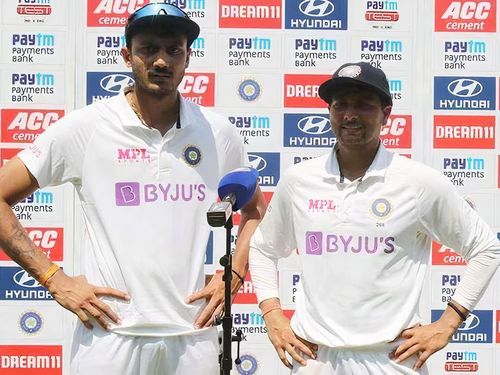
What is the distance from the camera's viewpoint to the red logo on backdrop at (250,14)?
392 cm

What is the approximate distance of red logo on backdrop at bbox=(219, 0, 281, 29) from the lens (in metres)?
3.92

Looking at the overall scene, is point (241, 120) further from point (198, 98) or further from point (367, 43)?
point (367, 43)

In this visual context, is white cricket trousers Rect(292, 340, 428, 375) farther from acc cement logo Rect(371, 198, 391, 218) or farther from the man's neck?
the man's neck

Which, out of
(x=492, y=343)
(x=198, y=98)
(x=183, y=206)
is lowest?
(x=492, y=343)

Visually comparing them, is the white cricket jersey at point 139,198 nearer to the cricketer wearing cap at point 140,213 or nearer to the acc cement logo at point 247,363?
the cricketer wearing cap at point 140,213

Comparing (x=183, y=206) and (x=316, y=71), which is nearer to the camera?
(x=183, y=206)

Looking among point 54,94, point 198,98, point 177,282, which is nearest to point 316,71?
point 198,98

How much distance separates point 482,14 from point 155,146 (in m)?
2.16

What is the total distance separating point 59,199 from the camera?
396 cm

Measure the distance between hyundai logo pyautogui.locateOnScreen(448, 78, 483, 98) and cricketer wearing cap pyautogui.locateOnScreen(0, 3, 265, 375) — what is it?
1.83 meters

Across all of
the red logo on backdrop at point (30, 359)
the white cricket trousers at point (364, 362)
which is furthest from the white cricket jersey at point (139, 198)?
the red logo on backdrop at point (30, 359)

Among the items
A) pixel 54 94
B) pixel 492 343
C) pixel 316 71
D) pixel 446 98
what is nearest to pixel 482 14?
pixel 446 98

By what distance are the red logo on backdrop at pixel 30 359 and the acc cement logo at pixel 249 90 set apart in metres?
1.52

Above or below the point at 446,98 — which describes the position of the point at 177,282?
below
